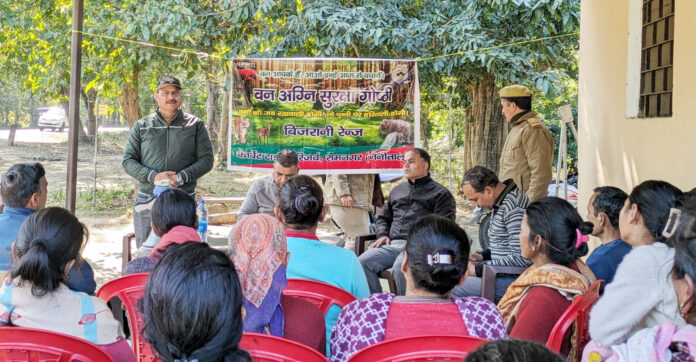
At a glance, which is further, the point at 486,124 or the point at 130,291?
the point at 486,124

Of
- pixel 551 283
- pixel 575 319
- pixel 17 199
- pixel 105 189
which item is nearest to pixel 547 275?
pixel 551 283

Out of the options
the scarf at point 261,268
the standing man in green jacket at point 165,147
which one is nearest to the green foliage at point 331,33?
the standing man in green jacket at point 165,147

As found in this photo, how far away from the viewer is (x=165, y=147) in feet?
17.2

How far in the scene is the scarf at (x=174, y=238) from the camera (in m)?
3.12

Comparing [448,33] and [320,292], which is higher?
[448,33]

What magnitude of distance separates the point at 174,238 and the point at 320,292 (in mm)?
796

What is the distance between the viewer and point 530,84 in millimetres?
7773

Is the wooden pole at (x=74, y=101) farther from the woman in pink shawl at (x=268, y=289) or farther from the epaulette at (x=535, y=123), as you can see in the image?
the epaulette at (x=535, y=123)

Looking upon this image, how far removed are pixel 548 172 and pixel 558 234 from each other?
2.56 m

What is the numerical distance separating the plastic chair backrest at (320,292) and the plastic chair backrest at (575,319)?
2.62 feet

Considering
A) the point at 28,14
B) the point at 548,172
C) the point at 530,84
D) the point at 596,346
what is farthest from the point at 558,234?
the point at 28,14

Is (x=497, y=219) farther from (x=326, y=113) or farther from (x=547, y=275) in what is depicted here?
(x=326, y=113)

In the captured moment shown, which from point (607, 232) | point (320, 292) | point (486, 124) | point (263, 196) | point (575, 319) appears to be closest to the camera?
point (575, 319)

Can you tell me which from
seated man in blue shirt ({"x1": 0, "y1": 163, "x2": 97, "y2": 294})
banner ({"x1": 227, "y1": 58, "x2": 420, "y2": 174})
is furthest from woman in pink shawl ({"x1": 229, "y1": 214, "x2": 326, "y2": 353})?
banner ({"x1": 227, "y1": 58, "x2": 420, "y2": 174})
